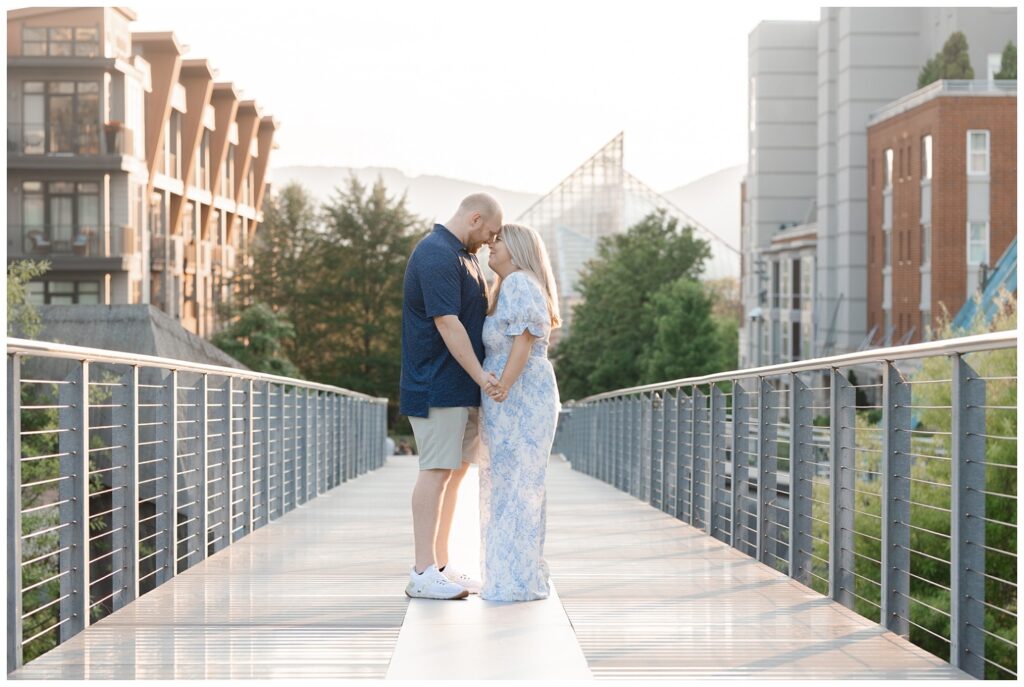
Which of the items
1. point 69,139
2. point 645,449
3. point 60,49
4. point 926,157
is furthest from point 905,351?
point 926,157

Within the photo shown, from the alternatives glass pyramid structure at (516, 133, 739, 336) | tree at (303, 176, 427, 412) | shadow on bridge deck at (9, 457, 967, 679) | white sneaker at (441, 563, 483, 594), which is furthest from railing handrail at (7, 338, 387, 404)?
glass pyramid structure at (516, 133, 739, 336)

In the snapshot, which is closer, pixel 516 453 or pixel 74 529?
pixel 74 529

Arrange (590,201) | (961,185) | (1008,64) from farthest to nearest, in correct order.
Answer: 1. (590,201)
2. (1008,64)
3. (961,185)

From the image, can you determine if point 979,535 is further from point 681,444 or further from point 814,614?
point 681,444

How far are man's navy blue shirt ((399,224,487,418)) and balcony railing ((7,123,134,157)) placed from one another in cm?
3545

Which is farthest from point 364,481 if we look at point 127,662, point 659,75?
point 659,75

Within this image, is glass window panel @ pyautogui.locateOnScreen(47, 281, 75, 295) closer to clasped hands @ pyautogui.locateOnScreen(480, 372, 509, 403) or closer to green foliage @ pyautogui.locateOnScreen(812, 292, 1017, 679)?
green foliage @ pyautogui.locateOnScreen(812, 292, 1017, 679)

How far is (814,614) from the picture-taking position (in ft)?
22.1

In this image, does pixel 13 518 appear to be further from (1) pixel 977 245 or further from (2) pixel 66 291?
(1) pixel 977 245

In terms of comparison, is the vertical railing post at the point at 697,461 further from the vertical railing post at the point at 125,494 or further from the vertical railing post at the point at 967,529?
the vertical railing post at the point at 967,529

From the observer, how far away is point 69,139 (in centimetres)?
4075

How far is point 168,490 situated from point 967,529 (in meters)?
4.32

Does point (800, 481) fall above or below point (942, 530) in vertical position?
above

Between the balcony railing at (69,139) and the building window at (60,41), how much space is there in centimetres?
194
